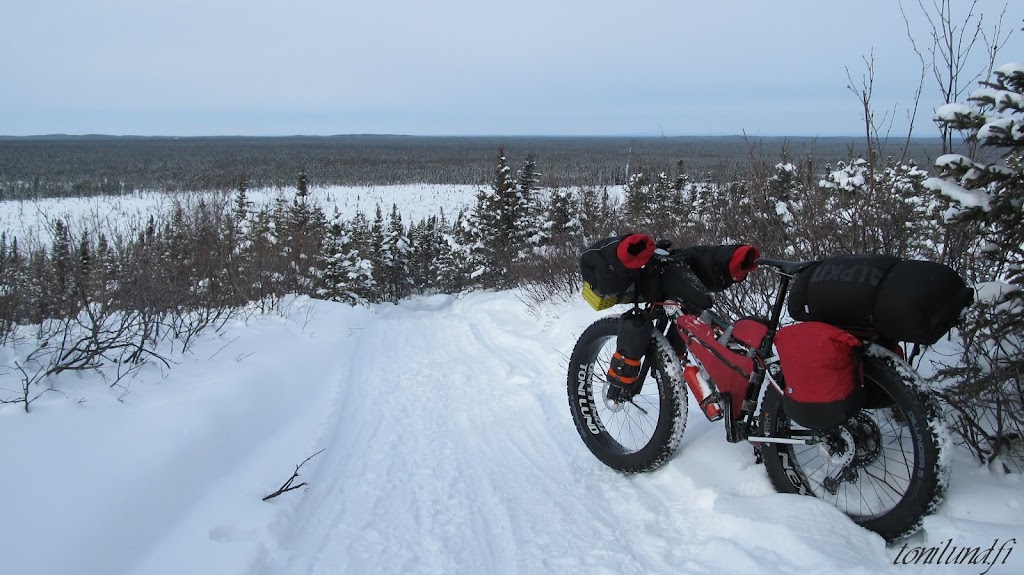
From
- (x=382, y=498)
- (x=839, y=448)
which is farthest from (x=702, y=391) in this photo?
(x=382, y=498)

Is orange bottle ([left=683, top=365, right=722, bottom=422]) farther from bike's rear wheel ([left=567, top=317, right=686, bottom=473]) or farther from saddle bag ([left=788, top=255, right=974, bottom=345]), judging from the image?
saddle bag ([left=788, top=255, right=974, bottom=345])

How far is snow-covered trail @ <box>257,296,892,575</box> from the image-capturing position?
228cm

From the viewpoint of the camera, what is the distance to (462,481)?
3.25 metres

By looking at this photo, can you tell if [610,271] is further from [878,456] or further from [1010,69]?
[1010,69]

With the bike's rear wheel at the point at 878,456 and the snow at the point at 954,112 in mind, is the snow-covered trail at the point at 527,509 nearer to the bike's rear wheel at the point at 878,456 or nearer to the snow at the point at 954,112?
the bike's rear wheel at the point at 878,456

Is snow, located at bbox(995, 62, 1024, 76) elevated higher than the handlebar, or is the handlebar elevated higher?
snow, located at bbox(995, 62, 1024, 76)

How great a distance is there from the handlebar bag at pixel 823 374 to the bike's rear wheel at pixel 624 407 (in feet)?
2.61

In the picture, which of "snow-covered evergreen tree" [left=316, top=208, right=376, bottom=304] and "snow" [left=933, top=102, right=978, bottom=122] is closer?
"snow" [left=933, top=102, right=978, bottom=122]

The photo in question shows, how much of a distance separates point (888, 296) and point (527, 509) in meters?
1.95

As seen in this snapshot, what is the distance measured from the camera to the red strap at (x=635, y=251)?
294 cm

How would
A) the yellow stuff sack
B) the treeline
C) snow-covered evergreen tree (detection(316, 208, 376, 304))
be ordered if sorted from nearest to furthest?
the treeline, the yellow stuff sack, snow-covered evergreen tree (detection(316, 208, 376, 304))

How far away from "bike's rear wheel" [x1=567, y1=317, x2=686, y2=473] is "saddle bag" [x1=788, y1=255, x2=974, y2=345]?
2.91 feet

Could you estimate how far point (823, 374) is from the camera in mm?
2070

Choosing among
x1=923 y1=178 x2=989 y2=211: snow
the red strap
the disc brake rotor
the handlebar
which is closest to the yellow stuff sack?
the red strap
